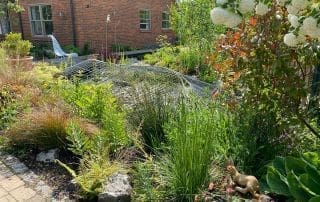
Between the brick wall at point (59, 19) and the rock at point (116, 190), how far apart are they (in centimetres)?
1305

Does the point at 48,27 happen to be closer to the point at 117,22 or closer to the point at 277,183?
the point at 117,22

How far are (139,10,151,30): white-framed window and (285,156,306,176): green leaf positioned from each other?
15.8 m

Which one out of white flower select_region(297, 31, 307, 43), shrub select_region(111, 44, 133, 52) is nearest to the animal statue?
white flower select_region(297, 31, 307, 43)

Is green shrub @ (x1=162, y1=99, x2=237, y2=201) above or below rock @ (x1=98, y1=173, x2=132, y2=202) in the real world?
above

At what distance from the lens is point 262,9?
216cm

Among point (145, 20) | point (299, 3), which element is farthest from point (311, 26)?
point (145, 20)

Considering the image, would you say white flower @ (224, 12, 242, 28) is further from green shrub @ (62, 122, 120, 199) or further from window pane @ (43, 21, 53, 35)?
window pane @ (43, 21, 53, 35)

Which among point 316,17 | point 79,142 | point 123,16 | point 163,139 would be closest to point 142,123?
point 163,139

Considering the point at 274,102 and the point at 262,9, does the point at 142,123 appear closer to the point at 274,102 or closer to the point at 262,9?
the point at 274,102

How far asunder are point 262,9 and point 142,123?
1844mm

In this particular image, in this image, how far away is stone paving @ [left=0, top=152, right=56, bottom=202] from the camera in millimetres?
2941

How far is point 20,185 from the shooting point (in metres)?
3.15

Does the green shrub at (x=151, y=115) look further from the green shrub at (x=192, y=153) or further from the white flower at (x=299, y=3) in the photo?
the white flower at (x=299, y=3)

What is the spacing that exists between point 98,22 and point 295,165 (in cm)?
1417
